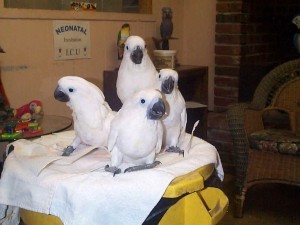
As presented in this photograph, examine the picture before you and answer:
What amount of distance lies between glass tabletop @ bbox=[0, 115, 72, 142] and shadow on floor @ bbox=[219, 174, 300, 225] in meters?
0.96

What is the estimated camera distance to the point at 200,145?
1164 mm

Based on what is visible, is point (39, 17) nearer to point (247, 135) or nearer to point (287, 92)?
point (247, 135)

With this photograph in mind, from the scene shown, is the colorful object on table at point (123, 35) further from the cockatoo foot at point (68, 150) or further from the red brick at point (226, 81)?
the cockatoo foot at point (68, 150)

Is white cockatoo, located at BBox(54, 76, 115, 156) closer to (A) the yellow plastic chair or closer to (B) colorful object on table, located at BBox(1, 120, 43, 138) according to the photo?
(A) the yellow plastic chair

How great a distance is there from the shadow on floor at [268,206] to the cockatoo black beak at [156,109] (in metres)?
1.25

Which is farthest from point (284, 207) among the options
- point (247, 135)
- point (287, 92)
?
point (287, 92)

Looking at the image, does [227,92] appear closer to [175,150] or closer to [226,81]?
[226,81]

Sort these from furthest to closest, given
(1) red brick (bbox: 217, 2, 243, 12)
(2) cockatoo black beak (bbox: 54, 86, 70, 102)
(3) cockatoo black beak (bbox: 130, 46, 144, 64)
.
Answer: (1) red brick (bbox: 217, 2, 243, 12)
(3) cockatoo black beak (bbox: 130, 46, 144, 64)
(2) cockatoo black beak (bbox: 54, 86, 70, 102)

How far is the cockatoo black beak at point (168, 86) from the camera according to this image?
1.09 meters

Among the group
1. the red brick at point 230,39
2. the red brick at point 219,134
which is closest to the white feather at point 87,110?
the red brick at point 219,134

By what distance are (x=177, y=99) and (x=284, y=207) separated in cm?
136

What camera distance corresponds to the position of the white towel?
0.88 metres

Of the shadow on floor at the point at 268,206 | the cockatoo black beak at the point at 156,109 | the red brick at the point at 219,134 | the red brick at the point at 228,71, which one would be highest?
the cockatoo black beak at the point at 156,109

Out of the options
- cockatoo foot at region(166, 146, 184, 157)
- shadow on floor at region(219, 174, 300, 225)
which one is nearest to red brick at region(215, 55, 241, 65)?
shadow on floor at region(219, 174, 300, 225)
